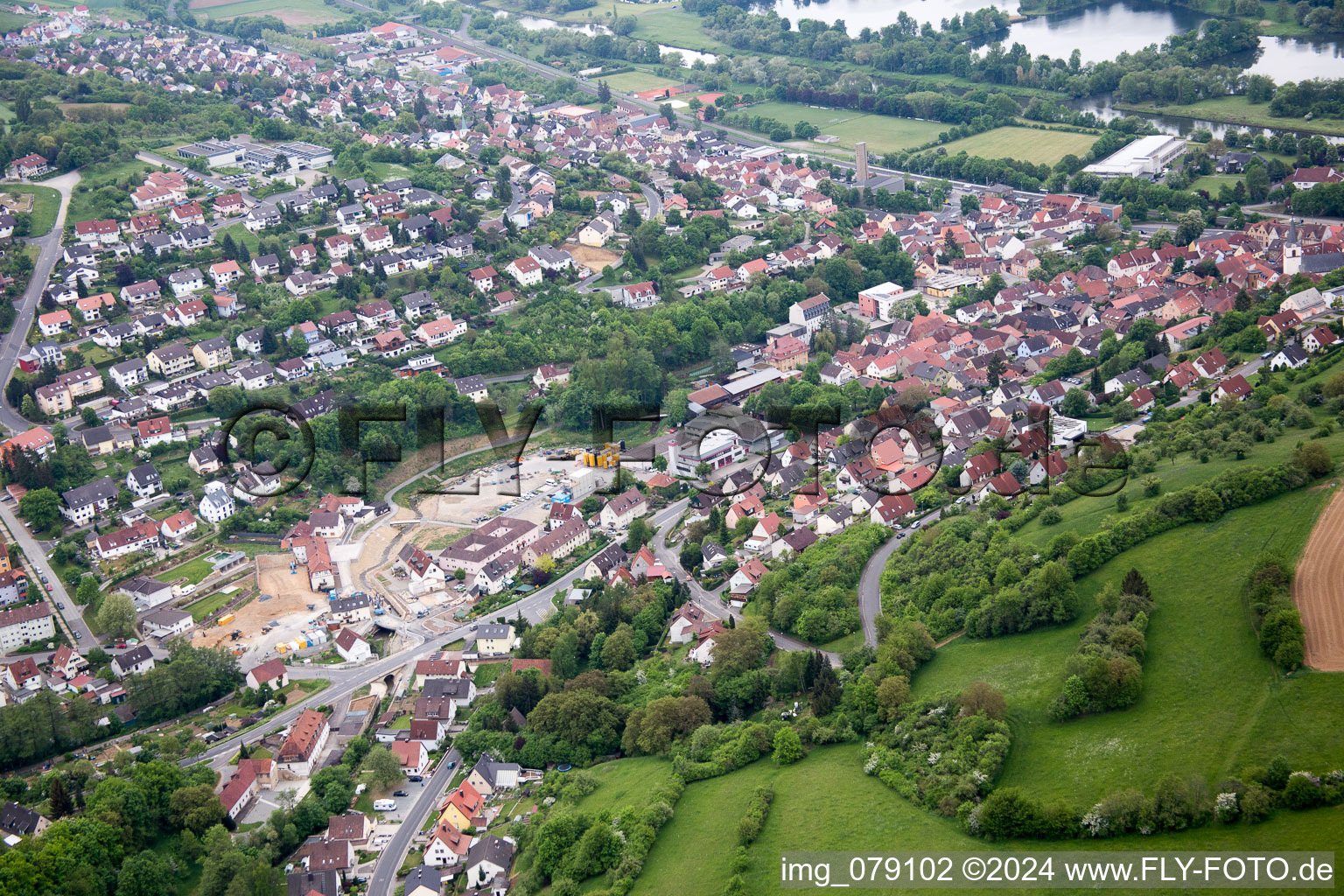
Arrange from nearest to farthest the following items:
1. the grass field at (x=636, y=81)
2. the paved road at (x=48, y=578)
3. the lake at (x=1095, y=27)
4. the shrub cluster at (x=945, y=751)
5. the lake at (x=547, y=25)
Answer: the shrub cluster at (x=945, y=751), the paved road at (x=48, y=578), the lake at (x=1095, y=27), the grass field at (x=636, y=81), the lake at (x=547, y=25)

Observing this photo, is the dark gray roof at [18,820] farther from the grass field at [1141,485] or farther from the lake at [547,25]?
the lake at [547,25]

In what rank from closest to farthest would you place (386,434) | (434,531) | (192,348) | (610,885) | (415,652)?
(610,885), (415,652), (434,531), (386,434), (192,348)

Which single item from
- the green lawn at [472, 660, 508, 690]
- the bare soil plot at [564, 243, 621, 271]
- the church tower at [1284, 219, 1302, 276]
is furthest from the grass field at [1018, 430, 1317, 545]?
the bare soil plot at [564, 243, 621, 271]

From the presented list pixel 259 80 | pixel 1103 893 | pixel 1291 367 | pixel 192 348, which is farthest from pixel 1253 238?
pixel 259 80

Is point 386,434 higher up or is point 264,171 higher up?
point 264,171

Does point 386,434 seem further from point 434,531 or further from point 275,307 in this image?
point 275,307

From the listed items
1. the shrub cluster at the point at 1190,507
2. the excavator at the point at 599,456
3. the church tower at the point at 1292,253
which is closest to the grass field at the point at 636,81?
the church tower at the point at 1292,253
